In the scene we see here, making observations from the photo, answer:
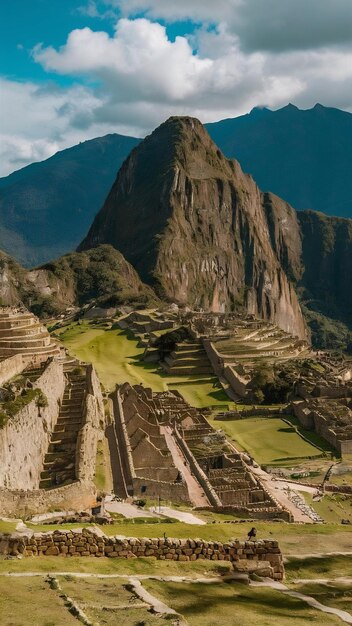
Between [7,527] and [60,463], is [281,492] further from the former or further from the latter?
[7,527]

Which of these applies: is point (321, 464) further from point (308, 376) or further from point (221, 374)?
point (221, 374)

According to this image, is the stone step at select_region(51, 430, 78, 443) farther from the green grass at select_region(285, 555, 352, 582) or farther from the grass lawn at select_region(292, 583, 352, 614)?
the grass lawn at select_region(292, 583, 352, 614)

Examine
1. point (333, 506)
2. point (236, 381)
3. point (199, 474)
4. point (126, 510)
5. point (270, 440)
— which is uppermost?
point (236, 381)

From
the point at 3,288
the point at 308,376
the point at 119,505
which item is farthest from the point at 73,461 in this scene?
the point at 3,288

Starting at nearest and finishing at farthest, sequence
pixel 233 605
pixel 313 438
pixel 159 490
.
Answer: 1. pixel 233 605
2. pixel 159 490
3. pixel 313 438

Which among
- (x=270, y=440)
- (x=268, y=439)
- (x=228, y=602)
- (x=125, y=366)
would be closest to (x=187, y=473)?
(x=270, y=440)

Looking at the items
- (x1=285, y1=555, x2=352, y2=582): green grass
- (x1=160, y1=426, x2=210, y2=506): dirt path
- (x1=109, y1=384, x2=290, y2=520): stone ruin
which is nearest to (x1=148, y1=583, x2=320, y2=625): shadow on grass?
(x1=285, y1=555, x2=352, y2=582): green grass
